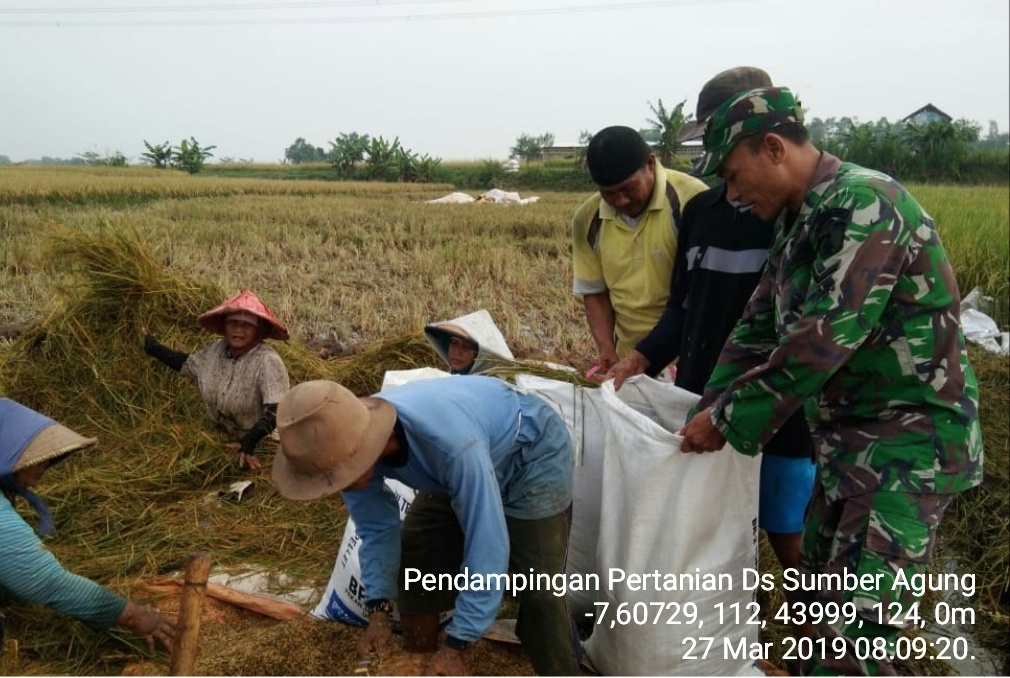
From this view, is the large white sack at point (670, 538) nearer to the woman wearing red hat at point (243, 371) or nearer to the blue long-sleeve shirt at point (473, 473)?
the blue long-sleeve shirt at point (473, 473)

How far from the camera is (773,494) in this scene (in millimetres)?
A: 2389

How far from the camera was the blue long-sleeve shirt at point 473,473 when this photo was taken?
179 centimetres

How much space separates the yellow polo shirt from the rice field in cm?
87

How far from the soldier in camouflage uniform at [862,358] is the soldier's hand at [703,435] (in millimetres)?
106

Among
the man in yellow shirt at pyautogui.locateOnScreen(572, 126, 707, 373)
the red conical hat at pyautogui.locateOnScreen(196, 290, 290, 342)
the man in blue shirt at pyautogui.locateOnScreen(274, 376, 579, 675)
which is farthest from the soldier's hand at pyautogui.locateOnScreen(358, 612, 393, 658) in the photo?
the red conical hat at pyautogui.locateOnScreen(196, 290, 290, 342)

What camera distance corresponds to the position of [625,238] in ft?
9.25

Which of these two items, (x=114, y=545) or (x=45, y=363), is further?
(x=45, y=363)

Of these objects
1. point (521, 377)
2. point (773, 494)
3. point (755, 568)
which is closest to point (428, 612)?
point (521, 377)

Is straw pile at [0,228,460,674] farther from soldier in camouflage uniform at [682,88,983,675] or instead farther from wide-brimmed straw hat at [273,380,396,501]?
soldier in camouflage uniform at [682,88,983,675]

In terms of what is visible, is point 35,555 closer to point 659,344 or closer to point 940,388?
point 659,344

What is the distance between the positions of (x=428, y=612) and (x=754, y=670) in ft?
3.12

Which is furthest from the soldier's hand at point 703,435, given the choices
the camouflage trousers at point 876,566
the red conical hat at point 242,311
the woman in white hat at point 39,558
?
the red conical hat at point 242,311

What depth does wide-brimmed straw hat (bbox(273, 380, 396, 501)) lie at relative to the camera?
1662 millimetres

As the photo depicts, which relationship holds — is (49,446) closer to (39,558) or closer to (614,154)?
(39,558)
